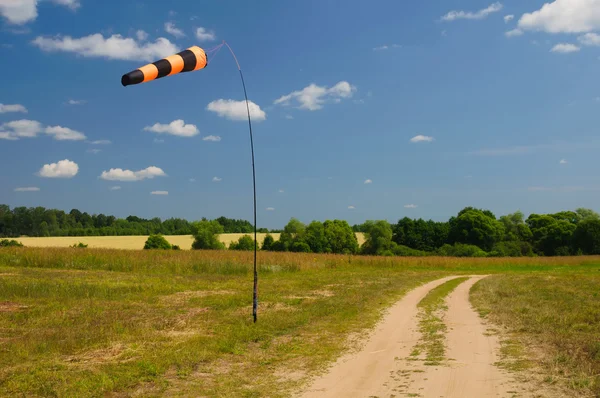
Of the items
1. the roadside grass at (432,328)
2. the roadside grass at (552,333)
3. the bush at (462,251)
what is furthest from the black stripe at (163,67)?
the bush at (462,251)

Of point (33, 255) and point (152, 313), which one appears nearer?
point (152, 313)

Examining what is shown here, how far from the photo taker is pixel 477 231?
276 ft

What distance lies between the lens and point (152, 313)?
13.7m

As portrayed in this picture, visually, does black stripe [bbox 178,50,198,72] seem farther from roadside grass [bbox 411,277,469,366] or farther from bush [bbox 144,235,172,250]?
bush [bbox 144,235,172,250]

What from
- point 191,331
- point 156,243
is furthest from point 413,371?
point 156,243

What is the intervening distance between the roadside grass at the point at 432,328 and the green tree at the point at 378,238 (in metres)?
63.3

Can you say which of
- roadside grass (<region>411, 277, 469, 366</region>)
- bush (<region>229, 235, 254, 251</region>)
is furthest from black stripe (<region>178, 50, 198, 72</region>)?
bush (<region>229, 235, 254, 251</region>)

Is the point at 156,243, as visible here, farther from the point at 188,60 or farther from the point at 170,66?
the point at 170,66

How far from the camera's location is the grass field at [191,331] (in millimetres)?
7328

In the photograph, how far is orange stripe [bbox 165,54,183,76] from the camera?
688 centimetres

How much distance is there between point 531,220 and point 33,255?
9348 centimetres

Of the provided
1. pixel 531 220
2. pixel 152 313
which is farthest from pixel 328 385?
pixel 531 220

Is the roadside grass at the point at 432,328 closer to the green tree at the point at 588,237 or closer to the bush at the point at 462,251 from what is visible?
the bush at the point at 462,251

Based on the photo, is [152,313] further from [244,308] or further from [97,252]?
[97,252]
